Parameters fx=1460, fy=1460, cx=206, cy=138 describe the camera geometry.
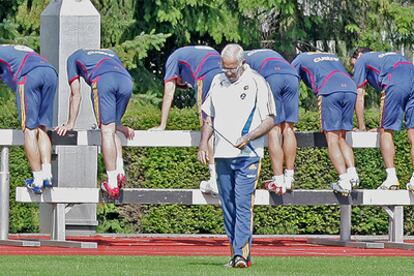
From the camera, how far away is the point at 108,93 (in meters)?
16.5

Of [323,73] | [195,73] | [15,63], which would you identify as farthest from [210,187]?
[15,63]

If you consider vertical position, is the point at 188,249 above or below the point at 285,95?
below

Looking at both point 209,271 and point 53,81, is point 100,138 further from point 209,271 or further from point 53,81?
point 209,271

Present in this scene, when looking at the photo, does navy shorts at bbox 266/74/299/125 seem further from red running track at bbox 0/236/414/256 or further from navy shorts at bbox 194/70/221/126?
red running track at bbox 0/236/414/256

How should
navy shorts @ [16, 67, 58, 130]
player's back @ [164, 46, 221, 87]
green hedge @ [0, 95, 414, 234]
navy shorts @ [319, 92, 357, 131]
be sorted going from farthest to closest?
green hedge @ [0, 95, 414, 234]
navy shorts @ [319, 92, 357, 131]
player's back @ [164, 46, 221, 87]
navy shorts @ [16, 67, 58, 130]

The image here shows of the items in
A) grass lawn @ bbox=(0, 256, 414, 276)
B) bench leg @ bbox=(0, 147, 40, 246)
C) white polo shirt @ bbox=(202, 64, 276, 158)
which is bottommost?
grass lawn @ bbox=(0, 256, 414, 276)

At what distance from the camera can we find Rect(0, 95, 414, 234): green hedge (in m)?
20.9

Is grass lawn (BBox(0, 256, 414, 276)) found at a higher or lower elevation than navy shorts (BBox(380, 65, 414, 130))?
lower

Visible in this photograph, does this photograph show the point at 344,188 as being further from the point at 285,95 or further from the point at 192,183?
the point at 192,183

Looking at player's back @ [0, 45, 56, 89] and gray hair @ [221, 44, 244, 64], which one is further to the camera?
player's back @ [0, 45, 56, 89]

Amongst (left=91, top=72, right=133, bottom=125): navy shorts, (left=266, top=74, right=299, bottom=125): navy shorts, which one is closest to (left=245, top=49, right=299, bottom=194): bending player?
(left=266, top=74, right=299, bottom=125): navy shorts

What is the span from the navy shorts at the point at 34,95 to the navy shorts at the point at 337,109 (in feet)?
10.5

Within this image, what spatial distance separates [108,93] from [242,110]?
3.11 m

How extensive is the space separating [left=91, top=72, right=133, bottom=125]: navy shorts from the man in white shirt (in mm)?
2822
